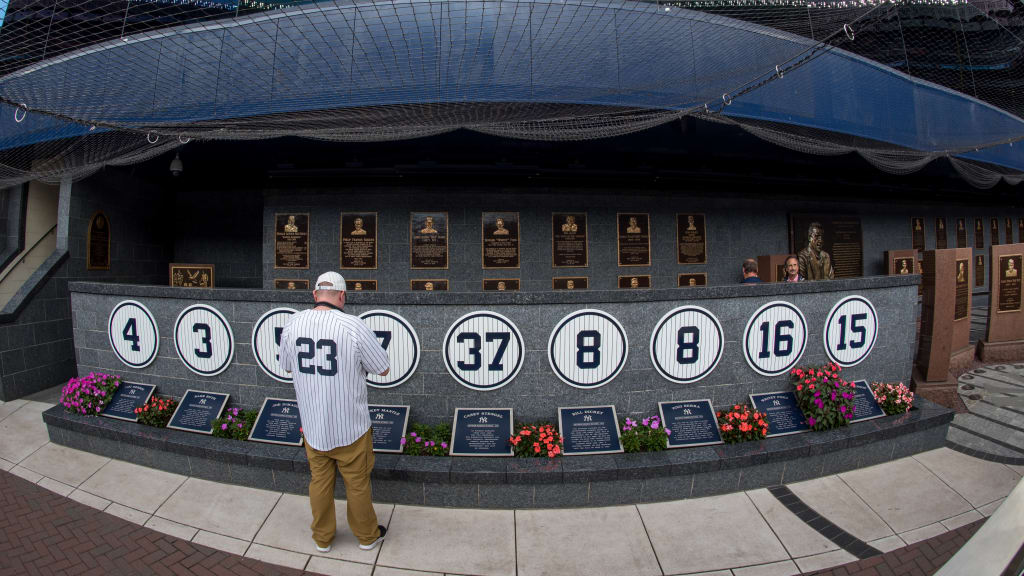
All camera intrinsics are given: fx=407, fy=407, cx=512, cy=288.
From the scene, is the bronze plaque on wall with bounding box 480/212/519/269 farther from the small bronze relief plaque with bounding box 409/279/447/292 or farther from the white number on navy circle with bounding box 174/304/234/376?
the white number on navy circle with bounding box 174/304/234/376

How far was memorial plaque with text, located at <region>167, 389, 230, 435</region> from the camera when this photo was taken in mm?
4645

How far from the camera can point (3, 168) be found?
291 inches

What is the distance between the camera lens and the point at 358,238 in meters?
8.93

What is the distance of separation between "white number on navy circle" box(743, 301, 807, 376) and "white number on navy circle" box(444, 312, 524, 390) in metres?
2.71

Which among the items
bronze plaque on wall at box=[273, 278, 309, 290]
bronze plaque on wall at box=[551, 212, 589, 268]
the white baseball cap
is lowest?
the white baseball cap

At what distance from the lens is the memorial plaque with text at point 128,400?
4.94 metres

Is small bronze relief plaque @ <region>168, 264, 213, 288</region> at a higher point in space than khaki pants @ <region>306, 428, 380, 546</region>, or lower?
higher

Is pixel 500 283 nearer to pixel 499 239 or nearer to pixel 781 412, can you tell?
pixel 499 239

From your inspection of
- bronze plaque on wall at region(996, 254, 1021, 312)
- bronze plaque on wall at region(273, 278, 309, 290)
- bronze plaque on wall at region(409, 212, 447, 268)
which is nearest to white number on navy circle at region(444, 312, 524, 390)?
bronze plaque on wall at region(409, 212, 447, 268)

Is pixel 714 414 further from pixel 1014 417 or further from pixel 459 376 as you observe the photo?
pixel 1014 417

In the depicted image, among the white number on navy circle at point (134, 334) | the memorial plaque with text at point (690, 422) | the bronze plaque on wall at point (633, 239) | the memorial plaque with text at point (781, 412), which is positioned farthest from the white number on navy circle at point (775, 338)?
the white number on navy circle at point (134, 334)

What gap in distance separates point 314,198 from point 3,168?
202 inches

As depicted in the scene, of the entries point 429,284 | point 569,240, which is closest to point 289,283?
point 429,284

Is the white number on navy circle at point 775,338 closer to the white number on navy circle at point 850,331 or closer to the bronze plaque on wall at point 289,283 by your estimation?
the white number on navy circle at point 850,331
